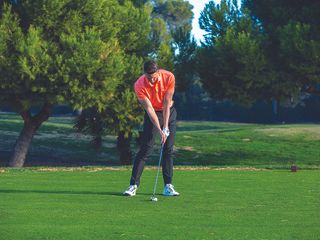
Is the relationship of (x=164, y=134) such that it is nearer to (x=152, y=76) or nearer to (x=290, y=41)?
(x=152, y=76)

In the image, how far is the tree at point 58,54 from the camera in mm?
24938

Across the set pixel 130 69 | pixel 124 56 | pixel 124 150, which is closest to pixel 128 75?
pixel 130 69

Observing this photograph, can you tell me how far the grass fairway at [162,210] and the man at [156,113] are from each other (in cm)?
35

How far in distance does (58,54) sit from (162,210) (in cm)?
1642

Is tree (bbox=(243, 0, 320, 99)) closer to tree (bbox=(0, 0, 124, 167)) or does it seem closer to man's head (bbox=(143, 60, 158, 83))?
tree (bbox=(0, 0, 124, 167))

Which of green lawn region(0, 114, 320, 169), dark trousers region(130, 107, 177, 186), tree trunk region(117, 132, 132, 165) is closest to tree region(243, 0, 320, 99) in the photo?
green lawn region(0, 114, 320, 169)

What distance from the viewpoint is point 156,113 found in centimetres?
1219

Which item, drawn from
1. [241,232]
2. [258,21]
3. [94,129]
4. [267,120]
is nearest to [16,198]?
[241,232]

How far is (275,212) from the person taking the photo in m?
9.67

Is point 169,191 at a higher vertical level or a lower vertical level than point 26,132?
lower

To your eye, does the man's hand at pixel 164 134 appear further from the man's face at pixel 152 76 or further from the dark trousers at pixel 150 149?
the man's face at pixel 152 76

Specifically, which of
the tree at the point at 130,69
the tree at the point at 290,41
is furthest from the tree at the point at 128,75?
the tree at the point at 290,41

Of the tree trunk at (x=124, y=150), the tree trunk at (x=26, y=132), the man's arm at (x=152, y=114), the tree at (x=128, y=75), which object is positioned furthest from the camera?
the tree trunk at (x=124, y=150)

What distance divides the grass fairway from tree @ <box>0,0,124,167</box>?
10.5 m
